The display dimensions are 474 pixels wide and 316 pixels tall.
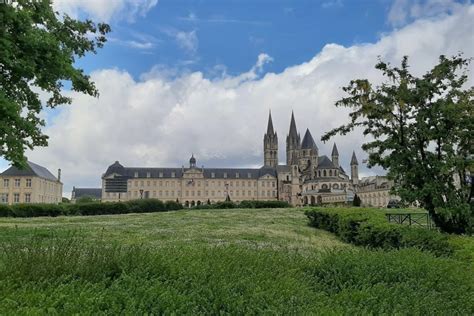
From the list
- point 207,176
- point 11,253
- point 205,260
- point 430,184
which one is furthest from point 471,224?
point 207,176

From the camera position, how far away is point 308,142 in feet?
452

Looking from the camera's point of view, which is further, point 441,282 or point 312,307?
point 441,282

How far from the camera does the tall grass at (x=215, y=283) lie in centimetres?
403

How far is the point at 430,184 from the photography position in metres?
13.2

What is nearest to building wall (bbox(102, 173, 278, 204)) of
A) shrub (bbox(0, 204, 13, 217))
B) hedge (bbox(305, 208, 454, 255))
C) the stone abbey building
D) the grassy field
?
the stone abbey building

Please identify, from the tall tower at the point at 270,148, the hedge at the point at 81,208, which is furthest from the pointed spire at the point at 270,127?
the hedge at the point at 81,208

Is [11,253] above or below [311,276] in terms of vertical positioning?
above

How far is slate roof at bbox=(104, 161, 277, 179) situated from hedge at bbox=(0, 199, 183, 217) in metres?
88.0

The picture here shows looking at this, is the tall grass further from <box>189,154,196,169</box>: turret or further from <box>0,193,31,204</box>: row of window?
<box>189,154,196,169</box>: turret

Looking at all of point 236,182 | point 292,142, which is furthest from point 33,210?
point 292,142

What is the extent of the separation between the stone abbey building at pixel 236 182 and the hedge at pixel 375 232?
331 ft

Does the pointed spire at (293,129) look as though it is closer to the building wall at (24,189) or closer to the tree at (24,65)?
the building wall at (24,189)

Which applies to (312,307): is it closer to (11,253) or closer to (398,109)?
(11,253)

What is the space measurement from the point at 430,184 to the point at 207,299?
35.0ft
